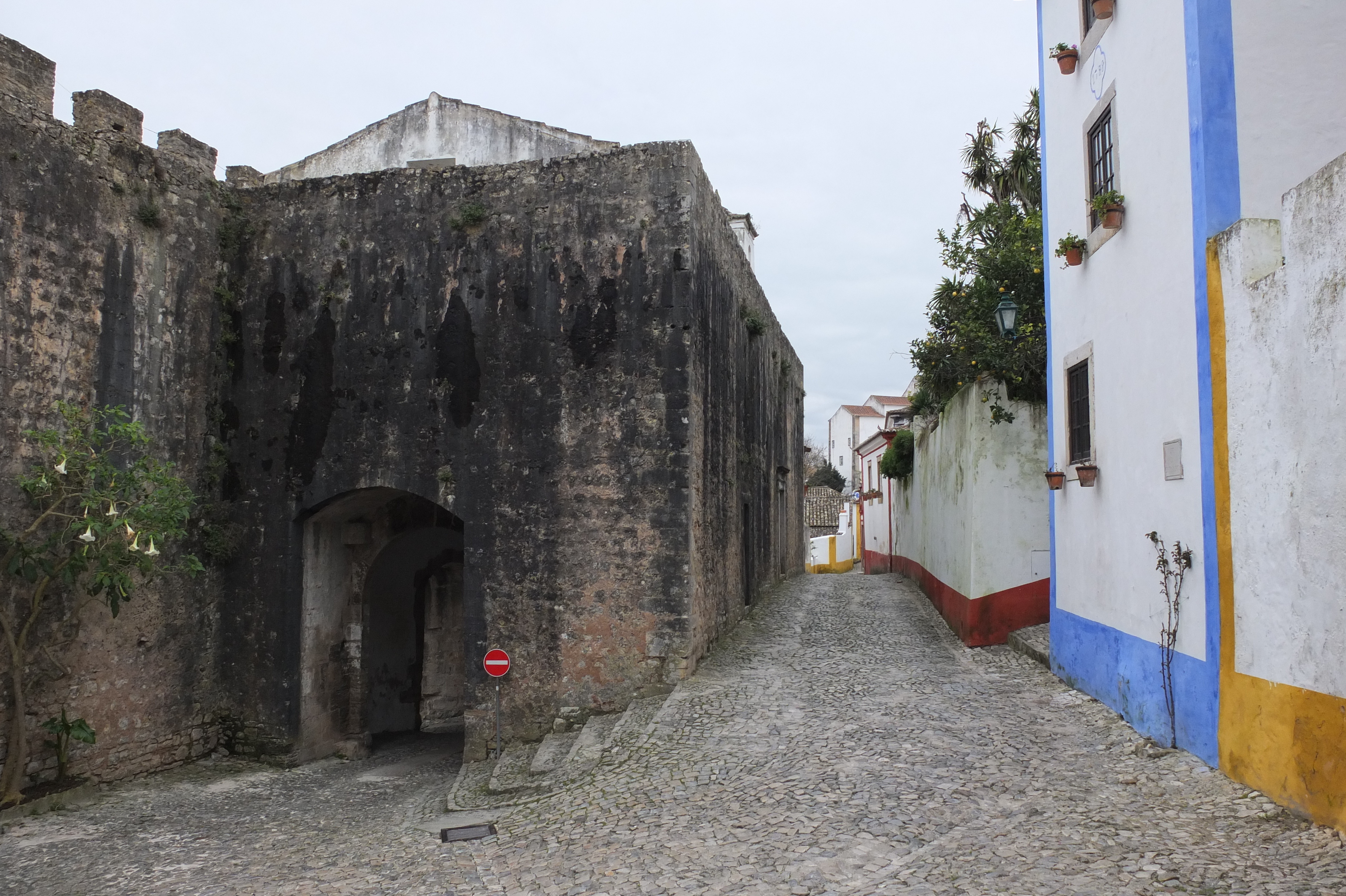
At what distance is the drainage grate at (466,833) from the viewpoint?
6.37m

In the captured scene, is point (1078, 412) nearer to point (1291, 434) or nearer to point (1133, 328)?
point (1133, 328)

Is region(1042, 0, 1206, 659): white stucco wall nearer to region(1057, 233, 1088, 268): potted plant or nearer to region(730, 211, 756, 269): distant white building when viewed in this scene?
region(1057, 233, 1088, 268): potted plant

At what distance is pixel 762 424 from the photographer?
49.5 feet

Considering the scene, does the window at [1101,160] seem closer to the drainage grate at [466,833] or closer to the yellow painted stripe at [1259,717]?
the yellow painted stripe at [1259,717]

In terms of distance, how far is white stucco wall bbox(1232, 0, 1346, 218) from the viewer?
6051 millimetres

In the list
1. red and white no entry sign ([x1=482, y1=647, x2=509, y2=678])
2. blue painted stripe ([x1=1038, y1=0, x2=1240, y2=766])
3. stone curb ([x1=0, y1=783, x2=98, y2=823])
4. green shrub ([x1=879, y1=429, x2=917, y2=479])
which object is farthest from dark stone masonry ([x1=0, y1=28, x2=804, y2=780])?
green shrub ([x1=879, y1=429, x2=917, y2=479])

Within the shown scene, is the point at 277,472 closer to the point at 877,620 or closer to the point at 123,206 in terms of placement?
the point at 123,206

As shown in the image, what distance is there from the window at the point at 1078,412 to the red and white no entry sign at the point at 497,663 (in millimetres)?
5543

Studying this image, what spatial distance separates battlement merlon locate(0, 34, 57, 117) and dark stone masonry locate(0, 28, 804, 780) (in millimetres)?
31

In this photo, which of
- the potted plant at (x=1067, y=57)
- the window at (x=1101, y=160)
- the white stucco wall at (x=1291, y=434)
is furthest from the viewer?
the potted plant at (x=1067, y=57)

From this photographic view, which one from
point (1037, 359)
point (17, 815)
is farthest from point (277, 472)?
point (1037, 359)

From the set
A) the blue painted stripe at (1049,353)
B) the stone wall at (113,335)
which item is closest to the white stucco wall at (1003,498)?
the blue painted stripe at (1049,353)

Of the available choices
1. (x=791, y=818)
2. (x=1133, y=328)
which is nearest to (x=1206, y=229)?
(x=1133, y=328)

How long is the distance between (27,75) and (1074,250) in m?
9.50
